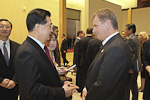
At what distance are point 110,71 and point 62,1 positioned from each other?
878 cm

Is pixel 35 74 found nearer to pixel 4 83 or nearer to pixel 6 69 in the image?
pixel 4 83

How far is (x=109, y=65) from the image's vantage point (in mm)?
1296

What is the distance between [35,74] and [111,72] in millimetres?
672

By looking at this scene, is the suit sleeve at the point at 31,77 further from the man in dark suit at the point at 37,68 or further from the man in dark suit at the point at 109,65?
the man in dark suit at the point at 109,65

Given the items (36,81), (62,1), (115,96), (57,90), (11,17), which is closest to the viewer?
(36,81)

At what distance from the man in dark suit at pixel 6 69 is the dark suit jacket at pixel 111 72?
1.23 meters

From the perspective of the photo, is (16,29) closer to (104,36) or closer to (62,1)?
(62,1)

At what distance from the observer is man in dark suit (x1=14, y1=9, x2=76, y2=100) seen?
3.78 feet

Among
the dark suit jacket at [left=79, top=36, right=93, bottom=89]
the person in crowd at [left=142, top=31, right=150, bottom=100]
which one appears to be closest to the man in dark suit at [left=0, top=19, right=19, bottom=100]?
the dark suit jacket at [left=79, top=36, right=93, bottom=89]

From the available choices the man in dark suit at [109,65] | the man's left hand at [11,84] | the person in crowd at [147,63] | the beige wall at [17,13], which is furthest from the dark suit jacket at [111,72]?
the beige wall at [17,13]

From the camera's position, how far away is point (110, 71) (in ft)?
4.26

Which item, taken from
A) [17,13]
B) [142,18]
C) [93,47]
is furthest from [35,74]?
[142,18]

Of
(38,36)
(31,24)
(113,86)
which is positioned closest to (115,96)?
(113,86)

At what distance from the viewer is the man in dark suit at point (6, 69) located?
6.63ft
